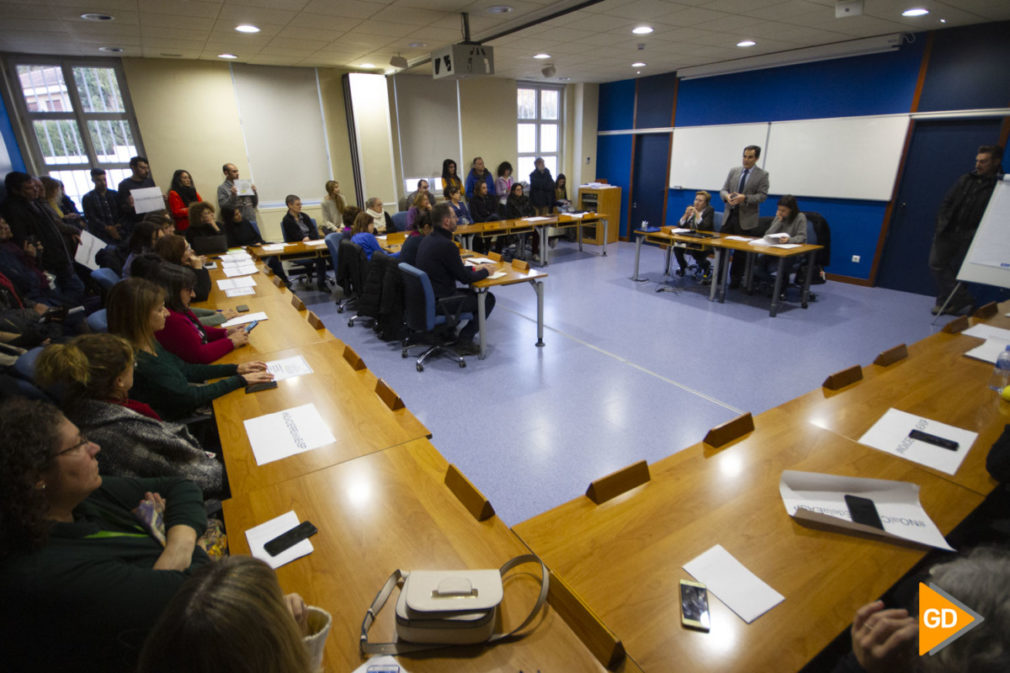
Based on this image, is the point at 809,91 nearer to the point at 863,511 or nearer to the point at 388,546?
the point at 863,511

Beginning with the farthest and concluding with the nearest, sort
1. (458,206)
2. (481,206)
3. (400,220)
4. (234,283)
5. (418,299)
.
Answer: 1. (481,206)
2. (458,206)
3. (400,220)
4. (234,283)
5. (418,299)

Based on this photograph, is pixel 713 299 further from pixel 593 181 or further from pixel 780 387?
pixel 593 181

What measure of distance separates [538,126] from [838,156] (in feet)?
18.0

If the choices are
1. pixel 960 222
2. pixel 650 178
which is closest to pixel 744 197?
pixel 960 222

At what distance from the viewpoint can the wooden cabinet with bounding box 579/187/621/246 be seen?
9477mm

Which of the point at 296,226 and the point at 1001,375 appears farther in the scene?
the point at 296,226

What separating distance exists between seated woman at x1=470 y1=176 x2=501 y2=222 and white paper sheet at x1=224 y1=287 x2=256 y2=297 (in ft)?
16.0

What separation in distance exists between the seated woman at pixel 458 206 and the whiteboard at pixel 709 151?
3.98m

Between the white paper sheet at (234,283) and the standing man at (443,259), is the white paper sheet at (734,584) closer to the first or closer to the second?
the standing man at (443,259)

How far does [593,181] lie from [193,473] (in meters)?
10.1

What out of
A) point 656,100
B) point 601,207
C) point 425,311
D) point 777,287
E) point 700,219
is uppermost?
point 656,100

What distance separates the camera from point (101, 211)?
19.3ft

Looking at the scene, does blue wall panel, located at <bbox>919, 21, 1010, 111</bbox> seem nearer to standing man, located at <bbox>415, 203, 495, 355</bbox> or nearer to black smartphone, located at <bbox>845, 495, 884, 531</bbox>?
standing man, located at <bbox>415, 203, 495, 355</bbox>

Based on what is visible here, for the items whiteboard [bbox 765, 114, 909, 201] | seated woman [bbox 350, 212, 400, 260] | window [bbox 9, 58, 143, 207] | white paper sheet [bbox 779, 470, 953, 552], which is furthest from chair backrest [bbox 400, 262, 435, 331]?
whiteboard [bbox 765, 114, 909, 201]
